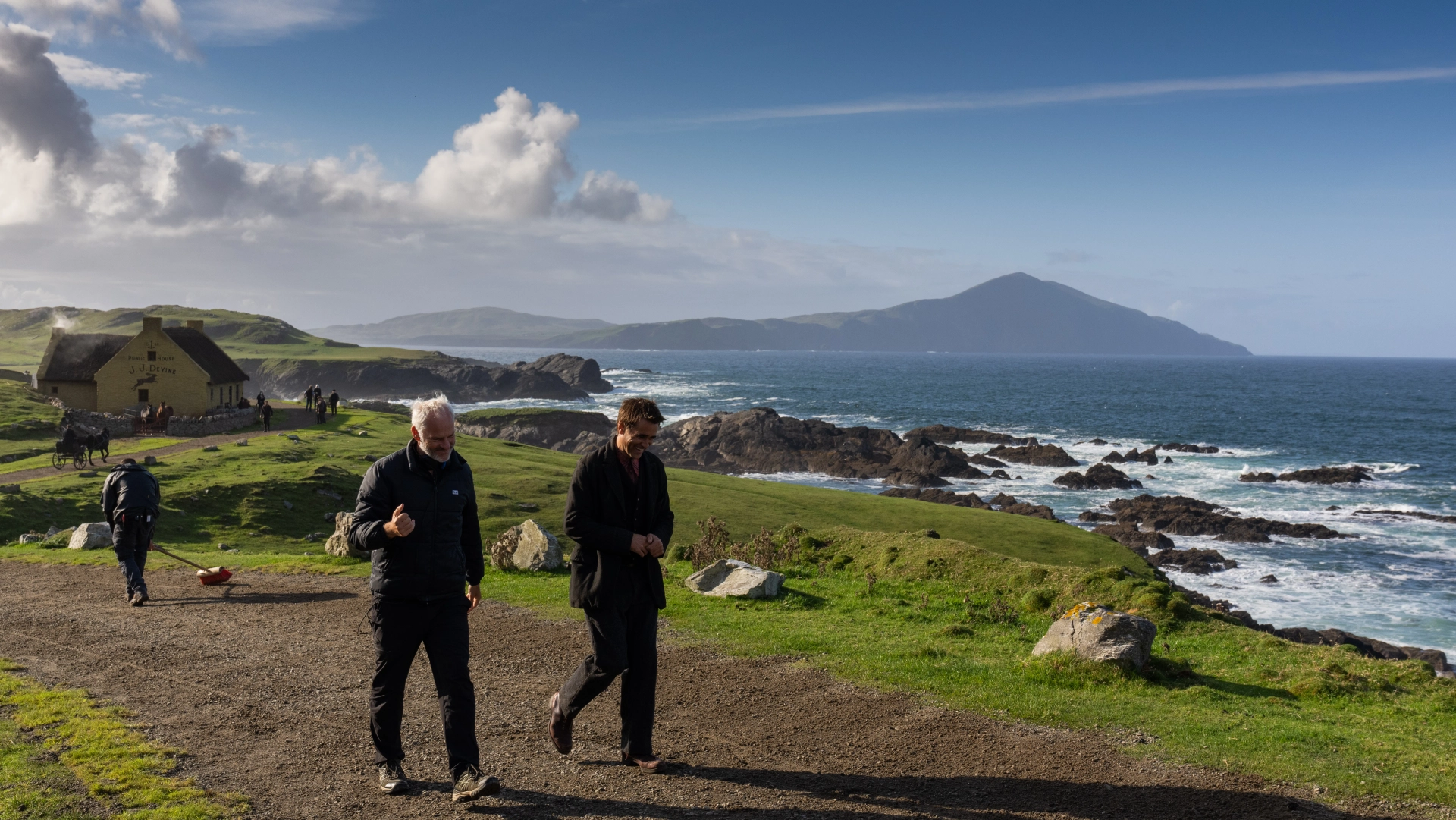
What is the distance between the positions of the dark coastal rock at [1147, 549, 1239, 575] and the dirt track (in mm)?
38381

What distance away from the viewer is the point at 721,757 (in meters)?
8.75

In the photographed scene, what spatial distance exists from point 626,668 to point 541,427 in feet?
262

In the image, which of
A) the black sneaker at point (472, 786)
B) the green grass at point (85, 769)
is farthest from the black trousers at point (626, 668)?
the green grass at point (85, 769)

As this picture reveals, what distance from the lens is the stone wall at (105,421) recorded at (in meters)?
50.1

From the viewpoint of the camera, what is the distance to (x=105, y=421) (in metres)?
51.7

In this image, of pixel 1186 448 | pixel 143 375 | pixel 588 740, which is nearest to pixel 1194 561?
pixel 588 740

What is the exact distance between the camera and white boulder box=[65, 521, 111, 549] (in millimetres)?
21594

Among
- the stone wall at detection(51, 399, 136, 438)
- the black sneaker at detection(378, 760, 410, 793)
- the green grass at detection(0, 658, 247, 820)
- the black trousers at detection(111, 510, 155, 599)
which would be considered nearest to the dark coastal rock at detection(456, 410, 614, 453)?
the stone wall at detection(51, 399, 136, 438)

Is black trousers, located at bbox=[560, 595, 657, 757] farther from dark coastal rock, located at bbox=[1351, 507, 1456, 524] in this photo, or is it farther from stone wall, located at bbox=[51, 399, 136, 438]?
dark coastal rock, located at bbox=[1351, 507, 1456, 524]

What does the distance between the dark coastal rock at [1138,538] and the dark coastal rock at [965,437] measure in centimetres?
3800

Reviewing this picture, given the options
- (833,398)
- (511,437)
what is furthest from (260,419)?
(833,398)

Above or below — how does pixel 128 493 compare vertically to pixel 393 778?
above

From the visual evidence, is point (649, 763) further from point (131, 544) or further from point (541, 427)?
point (541, 427)

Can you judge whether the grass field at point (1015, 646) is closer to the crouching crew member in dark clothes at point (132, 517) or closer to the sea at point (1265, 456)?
the crouching crew member in dark clothes at point (132, 517)
